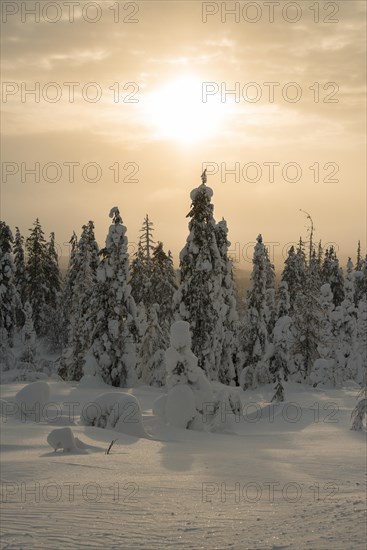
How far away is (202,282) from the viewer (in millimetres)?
31453

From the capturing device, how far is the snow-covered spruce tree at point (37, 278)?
60000 millimetres

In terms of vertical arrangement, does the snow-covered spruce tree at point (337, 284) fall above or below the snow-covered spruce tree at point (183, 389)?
A: above

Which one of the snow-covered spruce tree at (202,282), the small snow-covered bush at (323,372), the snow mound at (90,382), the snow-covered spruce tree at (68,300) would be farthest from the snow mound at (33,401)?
the snow-covered spruce tree at (68,300)

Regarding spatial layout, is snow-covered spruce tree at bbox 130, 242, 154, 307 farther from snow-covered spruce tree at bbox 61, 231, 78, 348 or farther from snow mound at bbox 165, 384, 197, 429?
snow mound at bbox 165, 384, 197, 429

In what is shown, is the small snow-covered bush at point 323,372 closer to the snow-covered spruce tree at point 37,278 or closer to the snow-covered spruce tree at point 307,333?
the snow-covered spruce tree at point 307,333

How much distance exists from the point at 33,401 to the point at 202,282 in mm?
15661

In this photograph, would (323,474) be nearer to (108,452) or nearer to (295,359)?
(108,452)

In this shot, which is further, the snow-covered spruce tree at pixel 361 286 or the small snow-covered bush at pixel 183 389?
the snow-covered spruce tree at pixel 361 286

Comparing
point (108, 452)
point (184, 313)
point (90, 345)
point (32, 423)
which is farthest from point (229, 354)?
point (108, 452)

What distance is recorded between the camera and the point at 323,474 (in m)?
10.4

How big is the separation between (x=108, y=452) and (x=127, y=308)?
21.6 m

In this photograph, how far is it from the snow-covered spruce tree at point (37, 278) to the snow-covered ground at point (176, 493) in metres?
46.2

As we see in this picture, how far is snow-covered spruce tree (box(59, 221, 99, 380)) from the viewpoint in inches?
1555

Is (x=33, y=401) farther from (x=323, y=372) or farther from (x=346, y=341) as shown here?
(x=346, y=341)
